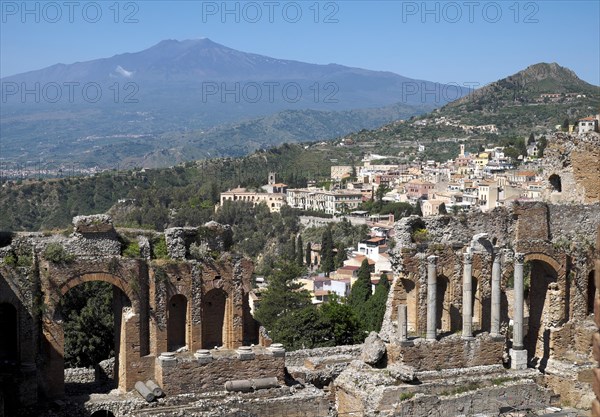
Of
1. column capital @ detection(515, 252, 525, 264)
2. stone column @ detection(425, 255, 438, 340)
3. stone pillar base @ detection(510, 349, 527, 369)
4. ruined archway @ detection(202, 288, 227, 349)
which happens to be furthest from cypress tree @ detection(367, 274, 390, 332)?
ruined archway @ detection(202, 288, 227, 349)

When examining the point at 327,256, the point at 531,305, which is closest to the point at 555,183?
the point at 531,305

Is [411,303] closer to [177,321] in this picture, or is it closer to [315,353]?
[315,353]

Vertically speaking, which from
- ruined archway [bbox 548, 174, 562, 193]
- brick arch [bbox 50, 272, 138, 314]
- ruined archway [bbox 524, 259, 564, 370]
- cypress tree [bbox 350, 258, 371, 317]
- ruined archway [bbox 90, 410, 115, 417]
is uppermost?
ruined archway [bbox 548, 174, 562, 193]

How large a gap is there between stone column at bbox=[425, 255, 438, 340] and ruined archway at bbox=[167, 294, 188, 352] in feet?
24.7

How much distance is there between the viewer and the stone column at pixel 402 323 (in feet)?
87.5

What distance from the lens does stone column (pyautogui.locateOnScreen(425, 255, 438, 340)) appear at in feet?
89.5

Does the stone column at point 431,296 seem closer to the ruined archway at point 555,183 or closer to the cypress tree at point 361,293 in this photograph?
the ruined archway at point 555,183

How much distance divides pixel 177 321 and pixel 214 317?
48.0 inches

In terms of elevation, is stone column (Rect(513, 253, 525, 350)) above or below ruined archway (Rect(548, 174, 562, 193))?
below

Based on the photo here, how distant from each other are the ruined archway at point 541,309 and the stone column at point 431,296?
14.4ft

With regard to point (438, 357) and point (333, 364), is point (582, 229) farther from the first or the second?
point (333, 364)

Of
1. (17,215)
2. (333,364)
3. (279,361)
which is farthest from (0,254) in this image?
(17,215)

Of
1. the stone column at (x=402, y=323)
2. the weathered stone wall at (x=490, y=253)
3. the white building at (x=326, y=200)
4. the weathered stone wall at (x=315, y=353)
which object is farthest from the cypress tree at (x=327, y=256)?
the stone column at (x=402, y=323)

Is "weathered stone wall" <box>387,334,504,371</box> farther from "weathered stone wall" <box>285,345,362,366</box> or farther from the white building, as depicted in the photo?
the white building
